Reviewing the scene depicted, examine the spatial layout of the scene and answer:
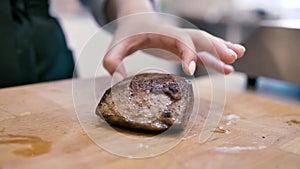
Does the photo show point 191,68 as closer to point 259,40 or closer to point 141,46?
point 141,46

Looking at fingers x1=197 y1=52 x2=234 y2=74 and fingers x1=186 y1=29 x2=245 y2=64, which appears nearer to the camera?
fingers x1=186 y1=29 x2=245 y2=64

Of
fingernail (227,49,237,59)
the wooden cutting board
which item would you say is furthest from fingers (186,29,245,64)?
the wooden cutting board

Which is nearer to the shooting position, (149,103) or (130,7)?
(149,103)

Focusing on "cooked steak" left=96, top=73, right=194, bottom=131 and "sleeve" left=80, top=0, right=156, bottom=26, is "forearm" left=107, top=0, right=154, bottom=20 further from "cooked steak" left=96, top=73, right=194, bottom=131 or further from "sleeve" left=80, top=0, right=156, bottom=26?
"cooked steak" left=96, top=73, right=194, bottom=131

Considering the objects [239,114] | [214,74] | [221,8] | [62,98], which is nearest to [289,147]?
[239,114]

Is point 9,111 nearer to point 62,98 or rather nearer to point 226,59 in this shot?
point 62,98

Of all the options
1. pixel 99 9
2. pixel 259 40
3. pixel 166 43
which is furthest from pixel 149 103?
pixel 259 40

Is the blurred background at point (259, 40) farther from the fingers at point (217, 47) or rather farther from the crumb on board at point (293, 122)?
the crumb on board at point (293, 122)
